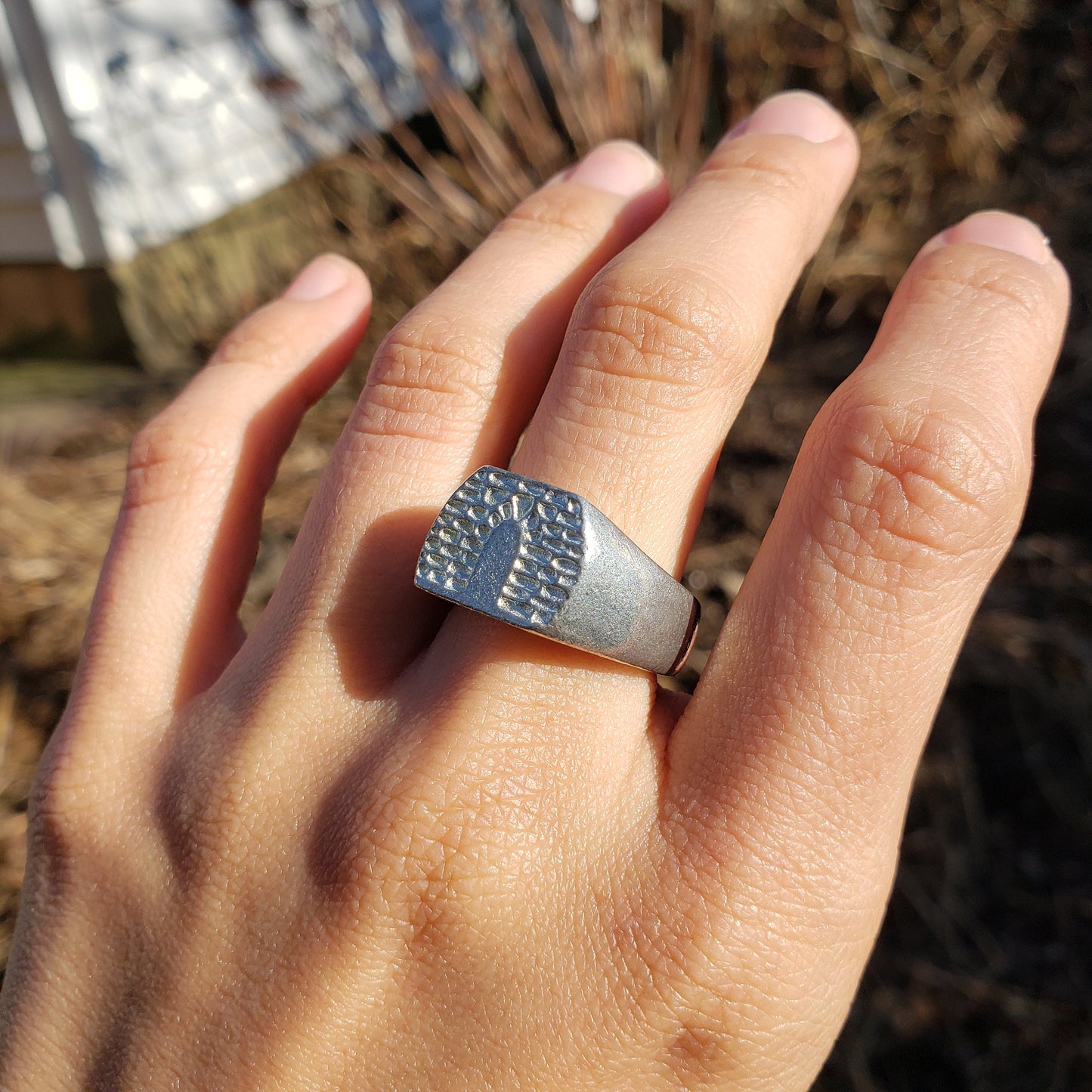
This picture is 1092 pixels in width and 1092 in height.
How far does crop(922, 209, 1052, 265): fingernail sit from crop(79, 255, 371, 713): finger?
0.89 m

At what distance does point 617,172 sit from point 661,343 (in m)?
0.46

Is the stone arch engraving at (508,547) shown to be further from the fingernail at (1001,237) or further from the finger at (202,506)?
the fingernail at (1001,237)

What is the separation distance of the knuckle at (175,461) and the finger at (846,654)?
29.6 inches

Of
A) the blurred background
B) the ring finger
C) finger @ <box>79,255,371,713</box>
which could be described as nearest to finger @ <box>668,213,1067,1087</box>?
the ring finger

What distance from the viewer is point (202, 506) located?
1.30 m

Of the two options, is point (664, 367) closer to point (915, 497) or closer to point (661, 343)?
point (661, 343)

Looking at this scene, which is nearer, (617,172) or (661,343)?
(661,343)

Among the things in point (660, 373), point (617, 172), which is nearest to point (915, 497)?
point (660, 373)

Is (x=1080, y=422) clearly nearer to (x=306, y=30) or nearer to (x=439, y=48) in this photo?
(x=439, y=48)

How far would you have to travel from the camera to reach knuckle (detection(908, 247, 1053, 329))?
1110 mm

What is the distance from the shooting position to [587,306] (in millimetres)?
1150

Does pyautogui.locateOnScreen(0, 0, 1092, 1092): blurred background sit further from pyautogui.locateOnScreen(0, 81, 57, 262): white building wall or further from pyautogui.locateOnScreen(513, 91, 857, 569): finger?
pyautogui.locateOnScreen(513, 91, 857, 569): finger

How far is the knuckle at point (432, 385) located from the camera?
3.79 ft

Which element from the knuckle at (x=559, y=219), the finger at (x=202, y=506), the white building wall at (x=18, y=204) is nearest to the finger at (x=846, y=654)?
the knuckle at (x=559, y=219)
